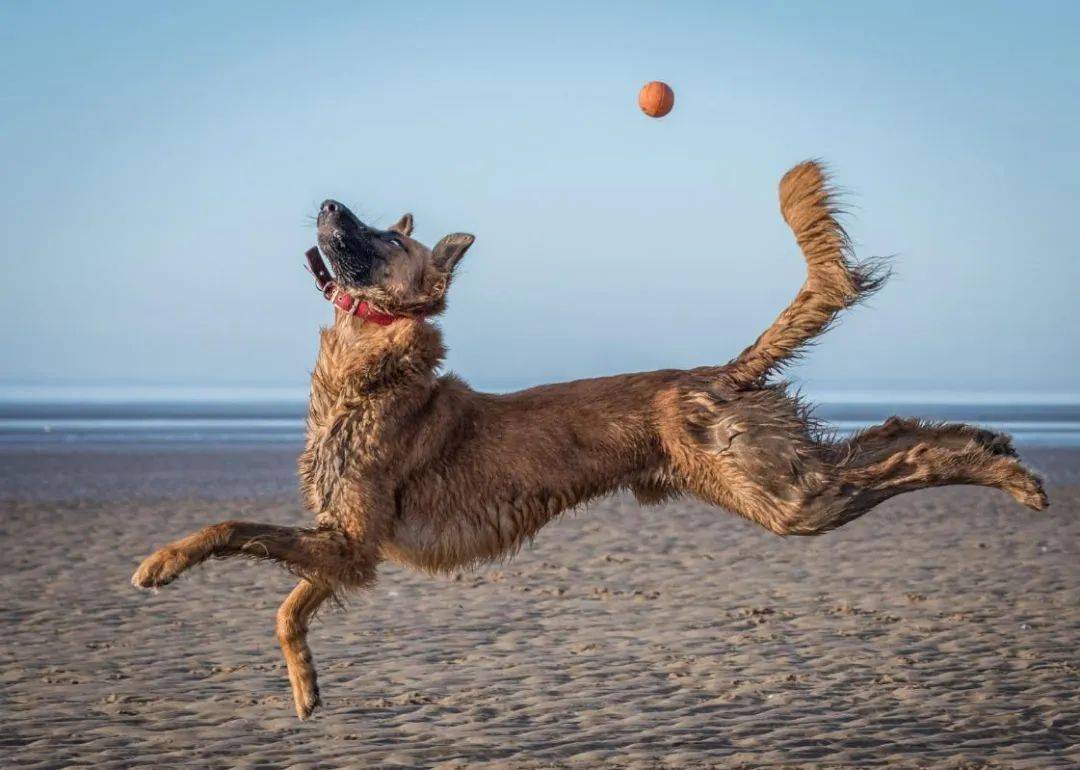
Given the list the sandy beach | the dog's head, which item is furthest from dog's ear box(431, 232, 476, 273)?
the sandy beach

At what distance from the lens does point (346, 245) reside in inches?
→ 278

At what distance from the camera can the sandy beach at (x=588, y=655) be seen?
780 cm

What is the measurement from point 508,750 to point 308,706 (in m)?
1.21

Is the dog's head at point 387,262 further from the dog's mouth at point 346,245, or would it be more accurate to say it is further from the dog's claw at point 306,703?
the dog's claw at point 306,703

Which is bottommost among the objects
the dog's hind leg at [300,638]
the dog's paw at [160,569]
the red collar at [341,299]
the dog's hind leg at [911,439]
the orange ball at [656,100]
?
the dog's hind leg at [300,638]

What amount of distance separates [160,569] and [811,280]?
3.53m

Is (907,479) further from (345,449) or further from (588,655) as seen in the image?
(588,655)

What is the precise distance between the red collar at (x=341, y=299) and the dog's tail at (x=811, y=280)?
72.1 inches

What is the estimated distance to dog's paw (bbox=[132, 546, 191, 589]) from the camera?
6246mm

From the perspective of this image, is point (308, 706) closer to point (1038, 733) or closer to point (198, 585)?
point (1038, 733)

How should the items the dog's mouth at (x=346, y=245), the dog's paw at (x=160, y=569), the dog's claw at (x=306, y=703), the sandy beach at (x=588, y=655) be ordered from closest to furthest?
1. the dog's paw at (x=160, y=569)
2. the dog's mouth at (x=346, y=245)
3. the dog's claw at (x=306, y=703)
4. the sandy beach at (x=588, y=655)

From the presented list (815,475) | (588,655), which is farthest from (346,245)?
(588,655)

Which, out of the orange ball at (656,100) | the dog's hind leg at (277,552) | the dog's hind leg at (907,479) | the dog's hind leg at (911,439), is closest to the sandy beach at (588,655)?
the dog's hind leg at (277,552)

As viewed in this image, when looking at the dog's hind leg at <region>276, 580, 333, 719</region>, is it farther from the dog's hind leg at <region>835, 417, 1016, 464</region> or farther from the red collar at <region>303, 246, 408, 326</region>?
the dog's hind leg at <region>835, 417, 1016, 464</region>
